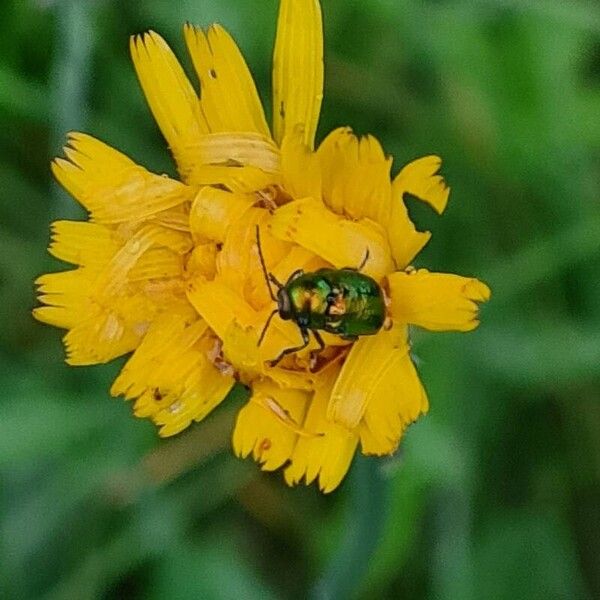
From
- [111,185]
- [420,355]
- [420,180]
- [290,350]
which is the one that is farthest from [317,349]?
[420,355]

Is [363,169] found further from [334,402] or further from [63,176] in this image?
[63,176]

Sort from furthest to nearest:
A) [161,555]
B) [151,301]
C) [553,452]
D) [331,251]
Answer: [553,452]
[161,555]
[151,301]
[331,251]

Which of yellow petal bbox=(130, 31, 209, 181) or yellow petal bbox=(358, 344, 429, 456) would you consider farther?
yellow petal bbox=(130, 31, 209, 181)

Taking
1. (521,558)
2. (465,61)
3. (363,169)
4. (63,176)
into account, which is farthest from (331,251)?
(521,558)

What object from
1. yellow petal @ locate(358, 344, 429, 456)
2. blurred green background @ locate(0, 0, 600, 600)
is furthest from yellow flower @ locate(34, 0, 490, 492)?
blurred green background @ locate(0, 0, 600, 600)

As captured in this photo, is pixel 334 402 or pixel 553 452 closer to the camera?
pixel 334 402

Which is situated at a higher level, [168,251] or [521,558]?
[168,251]

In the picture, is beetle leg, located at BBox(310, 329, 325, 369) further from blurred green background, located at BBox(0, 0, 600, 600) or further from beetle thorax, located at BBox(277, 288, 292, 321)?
blurred green background, located at BBox(0, 0, 600, 600)

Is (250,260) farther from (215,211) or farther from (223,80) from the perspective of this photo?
(223,80)
